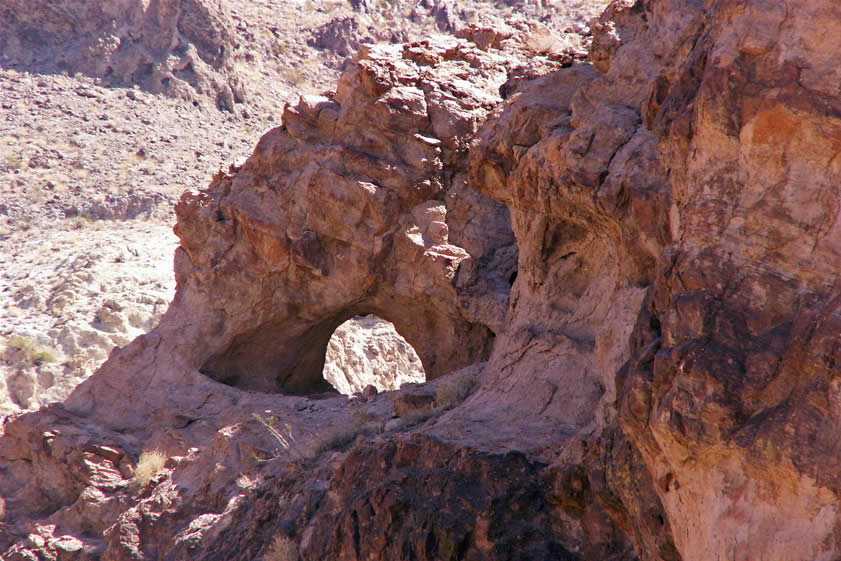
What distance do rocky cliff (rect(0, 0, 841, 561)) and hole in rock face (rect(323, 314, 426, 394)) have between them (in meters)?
1.71

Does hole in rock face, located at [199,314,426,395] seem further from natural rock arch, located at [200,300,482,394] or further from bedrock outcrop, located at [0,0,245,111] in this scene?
bedrock outcrop, located at [0,0,245,111]

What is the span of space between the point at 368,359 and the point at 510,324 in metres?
7.25

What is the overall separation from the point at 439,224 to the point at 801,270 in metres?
6.88

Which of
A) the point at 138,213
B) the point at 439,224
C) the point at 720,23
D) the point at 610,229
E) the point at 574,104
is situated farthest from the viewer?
the point at 138,213

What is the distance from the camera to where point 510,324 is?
7.57m

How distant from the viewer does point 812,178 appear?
3242mm

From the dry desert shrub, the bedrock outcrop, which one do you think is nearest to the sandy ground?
the bedrock outcrop

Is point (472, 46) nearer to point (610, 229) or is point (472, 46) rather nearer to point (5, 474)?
point (610, 229)

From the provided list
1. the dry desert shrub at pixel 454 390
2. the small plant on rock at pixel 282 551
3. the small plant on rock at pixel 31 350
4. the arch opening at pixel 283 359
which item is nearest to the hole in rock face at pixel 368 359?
the arch opening at pixel 283 359

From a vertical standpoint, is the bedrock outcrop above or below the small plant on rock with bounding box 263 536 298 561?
above

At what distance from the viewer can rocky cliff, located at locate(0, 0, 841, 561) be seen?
3.22 metres

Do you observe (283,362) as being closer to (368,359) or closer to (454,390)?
(368,359)

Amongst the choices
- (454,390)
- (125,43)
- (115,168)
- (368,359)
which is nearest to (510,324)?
(454,390)

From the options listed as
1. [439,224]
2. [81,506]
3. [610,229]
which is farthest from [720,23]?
[81,506]
